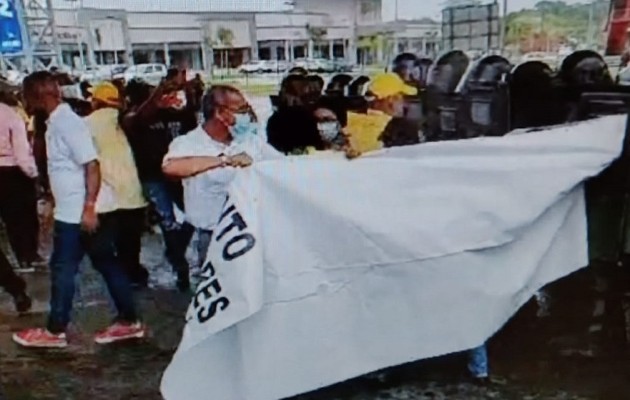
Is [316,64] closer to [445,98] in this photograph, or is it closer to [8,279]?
[445,98]

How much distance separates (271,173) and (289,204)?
11cm

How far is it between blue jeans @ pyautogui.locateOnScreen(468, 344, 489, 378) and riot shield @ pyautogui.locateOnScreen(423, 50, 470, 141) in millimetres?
736

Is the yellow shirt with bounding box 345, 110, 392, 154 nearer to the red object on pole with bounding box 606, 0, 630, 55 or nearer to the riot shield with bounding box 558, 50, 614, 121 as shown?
the riot shield with bounding box 558, 50, 614, 121

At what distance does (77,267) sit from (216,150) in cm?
79

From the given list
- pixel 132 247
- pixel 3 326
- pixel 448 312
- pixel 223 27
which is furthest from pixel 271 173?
pixel 3 326

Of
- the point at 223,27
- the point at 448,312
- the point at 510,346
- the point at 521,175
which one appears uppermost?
the point at 223,27

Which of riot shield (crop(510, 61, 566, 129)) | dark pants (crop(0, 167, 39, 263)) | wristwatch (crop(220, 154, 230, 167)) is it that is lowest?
dark pants (crop(0, 167, 39, 263))

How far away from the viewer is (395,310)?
2.59 m

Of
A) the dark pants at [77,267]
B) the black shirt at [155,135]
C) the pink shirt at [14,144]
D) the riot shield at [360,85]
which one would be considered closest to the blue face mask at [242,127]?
the black shirt at [155,135]

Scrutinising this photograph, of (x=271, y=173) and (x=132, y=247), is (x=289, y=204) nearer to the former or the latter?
(x=271, y=173)

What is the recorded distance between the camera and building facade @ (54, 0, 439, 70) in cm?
264

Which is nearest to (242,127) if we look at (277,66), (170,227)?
(277,66)

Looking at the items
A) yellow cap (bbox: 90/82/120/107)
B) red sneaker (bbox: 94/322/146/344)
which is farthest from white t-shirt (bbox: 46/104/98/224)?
red sneaker (bbox: 94/322/146/344)

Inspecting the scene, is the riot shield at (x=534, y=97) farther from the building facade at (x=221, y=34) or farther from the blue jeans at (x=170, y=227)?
the blue jeans at (x=170, y=227)
